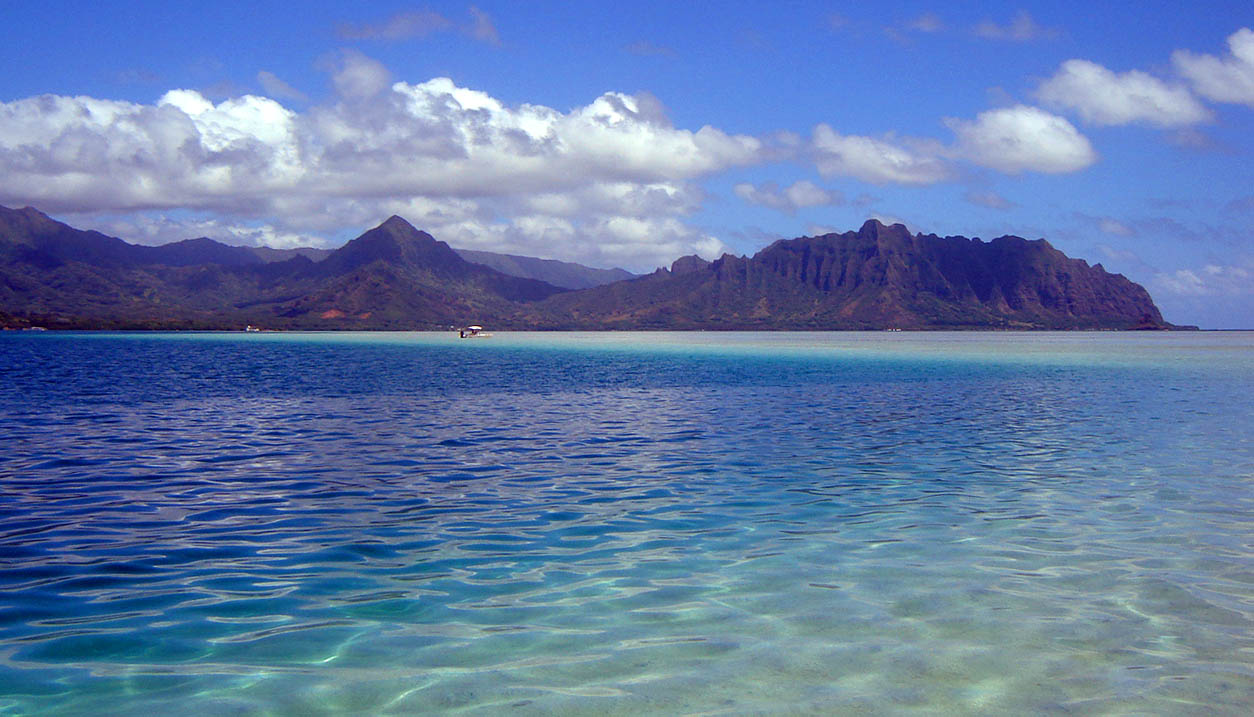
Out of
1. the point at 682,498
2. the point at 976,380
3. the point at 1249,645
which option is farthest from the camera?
the point at 976,380

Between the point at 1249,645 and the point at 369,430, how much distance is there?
31.4 m

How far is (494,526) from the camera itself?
702 inches

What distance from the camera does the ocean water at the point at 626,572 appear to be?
31.5 feet

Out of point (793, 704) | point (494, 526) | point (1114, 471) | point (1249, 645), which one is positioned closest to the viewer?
point (793, 704)

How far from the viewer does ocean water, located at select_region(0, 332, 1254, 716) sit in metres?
9.59

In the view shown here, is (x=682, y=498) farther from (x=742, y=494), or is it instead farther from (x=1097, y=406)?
(x=1097, y=406)

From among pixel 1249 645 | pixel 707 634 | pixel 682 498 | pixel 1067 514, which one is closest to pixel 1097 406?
pixel 1067 514

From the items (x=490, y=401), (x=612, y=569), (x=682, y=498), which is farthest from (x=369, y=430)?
(x=612, y=569)

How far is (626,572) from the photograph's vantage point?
14242 millimetres

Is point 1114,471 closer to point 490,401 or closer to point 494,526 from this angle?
point 494,526

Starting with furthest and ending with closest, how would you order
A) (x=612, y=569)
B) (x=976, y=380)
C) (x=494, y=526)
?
(x=976, y=380)
(x=494, y=526)
(x=612, y=569)

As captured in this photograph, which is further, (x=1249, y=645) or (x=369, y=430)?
(x=369, y=430)

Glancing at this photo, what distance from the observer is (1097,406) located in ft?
155

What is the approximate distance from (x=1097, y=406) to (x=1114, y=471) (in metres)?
25.2
